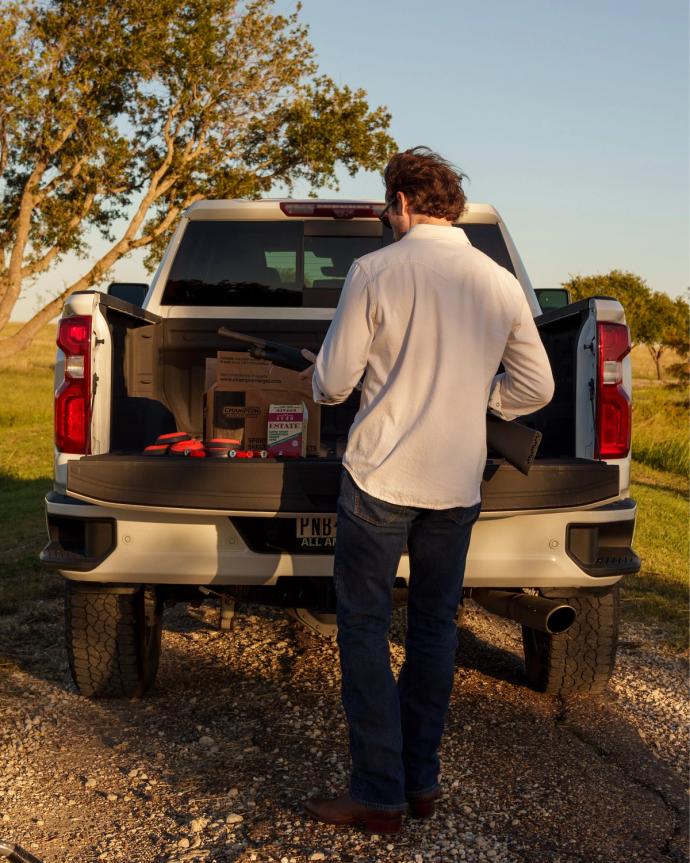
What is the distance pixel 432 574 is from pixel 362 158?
21229 millimetres

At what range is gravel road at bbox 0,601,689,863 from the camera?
3184 millimetres

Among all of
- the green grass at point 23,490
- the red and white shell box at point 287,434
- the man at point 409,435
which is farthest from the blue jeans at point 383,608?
the green grass at point 23,490

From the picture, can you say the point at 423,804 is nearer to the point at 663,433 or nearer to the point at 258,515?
the point at 258,515

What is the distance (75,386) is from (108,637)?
3.46 ft

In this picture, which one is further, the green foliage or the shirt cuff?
the green foliage

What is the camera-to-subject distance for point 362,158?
77.0ft

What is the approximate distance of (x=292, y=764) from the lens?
379cm

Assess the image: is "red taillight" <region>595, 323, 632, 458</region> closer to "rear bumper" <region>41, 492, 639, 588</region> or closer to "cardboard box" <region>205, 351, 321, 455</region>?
"rear bumper" <region>41, 492, 639, 588</region>

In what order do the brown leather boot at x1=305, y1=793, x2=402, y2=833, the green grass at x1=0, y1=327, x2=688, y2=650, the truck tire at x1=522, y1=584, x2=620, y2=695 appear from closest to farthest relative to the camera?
1. the brown leather boot at x1=305, y1=793, x2=402, y2=833
2. the truck tire at x1=522, y1=584, x2=620, y2=695
3. the green grass at x1=0, y1=327, x2=688, y2=650

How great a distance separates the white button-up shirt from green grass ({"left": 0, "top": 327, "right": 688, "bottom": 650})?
3286 millimetres

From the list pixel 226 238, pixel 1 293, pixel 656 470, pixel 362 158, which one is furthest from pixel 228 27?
pixel 226 238

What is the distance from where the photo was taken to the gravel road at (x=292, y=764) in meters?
3.18

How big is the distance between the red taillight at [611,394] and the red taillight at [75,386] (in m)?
1.88

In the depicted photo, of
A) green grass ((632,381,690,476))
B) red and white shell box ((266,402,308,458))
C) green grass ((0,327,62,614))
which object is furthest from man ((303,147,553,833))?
green grass ((632,381,690,476))
